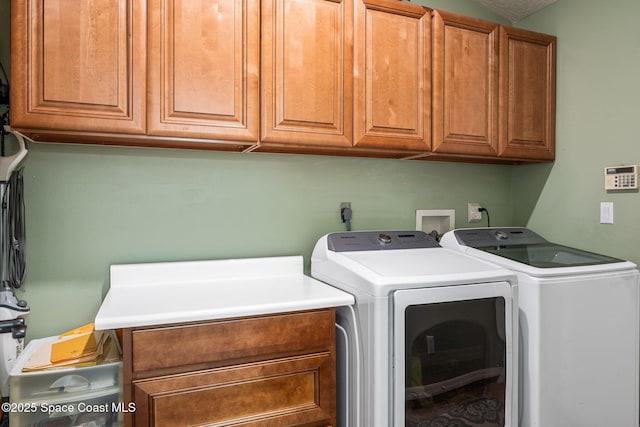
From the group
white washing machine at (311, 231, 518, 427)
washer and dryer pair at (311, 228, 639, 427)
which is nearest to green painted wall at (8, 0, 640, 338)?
washer and dryer pair at (311, 228, 639, 427)

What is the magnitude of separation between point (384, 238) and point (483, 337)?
25.5 inches

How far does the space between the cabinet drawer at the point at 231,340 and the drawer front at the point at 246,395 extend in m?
0.04

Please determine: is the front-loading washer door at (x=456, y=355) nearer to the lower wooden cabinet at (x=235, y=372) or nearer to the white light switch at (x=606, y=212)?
the lower wooden cabinet at (x=235, y=372)

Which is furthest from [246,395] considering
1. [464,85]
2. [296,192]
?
[464,85]

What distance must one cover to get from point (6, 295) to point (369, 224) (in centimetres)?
172

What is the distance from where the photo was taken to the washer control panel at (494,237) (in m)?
2.11

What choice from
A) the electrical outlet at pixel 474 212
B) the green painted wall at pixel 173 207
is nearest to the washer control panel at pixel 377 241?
the green painted wall at pixel 173 207

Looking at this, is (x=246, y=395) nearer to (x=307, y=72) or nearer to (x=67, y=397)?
(x=67, y=397)

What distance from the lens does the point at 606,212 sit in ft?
7.08

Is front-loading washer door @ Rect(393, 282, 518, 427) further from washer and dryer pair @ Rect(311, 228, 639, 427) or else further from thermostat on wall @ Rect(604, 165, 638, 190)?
thermostat on wall @ Rect(604, 165, 638, 190)

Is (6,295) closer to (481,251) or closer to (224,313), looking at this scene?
(224,313)

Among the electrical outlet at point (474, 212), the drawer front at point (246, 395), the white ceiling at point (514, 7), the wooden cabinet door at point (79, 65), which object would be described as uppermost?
the white ceiling at point (514, 7)

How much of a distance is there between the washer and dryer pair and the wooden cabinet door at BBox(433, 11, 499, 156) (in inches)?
23.7

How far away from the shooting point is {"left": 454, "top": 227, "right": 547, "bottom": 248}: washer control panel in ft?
6.93
